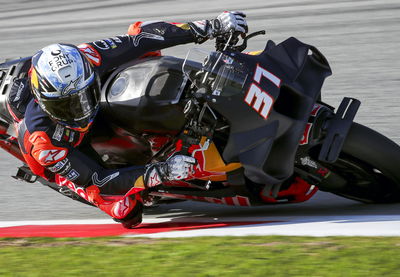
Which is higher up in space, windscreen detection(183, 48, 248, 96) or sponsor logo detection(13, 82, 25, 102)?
windscreen detection(183, 48, 248, 96)

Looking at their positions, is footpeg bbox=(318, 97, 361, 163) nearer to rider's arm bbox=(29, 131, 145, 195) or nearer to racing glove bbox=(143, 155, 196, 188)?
racing glove bbox=(143, 155, 196, 188)

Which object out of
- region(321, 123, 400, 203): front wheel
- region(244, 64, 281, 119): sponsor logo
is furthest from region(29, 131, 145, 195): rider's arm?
region(321, 123, 400, 203): front wheel

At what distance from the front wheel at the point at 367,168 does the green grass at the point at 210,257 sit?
A: 576mm

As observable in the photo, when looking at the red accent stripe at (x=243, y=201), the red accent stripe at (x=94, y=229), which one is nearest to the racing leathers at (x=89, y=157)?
the red accent stripe at (x=94, y=229)

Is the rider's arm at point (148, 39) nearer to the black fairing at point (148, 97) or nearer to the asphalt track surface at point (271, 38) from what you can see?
the black fairing at point (148, 97)

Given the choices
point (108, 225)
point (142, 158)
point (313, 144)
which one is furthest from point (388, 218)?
point (108, 225)

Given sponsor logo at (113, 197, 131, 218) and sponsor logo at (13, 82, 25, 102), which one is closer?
sponsor logo at (113, 197, 131, 218)

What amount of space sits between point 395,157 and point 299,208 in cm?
91

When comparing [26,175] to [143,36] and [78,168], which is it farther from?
[143,36]

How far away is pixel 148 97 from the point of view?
173 inches

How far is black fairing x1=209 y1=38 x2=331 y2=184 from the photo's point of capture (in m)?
4.10

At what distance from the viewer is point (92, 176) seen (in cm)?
468

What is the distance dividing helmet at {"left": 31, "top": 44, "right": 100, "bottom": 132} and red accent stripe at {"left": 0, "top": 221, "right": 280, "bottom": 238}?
76 centimetres

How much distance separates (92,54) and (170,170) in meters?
1.07
